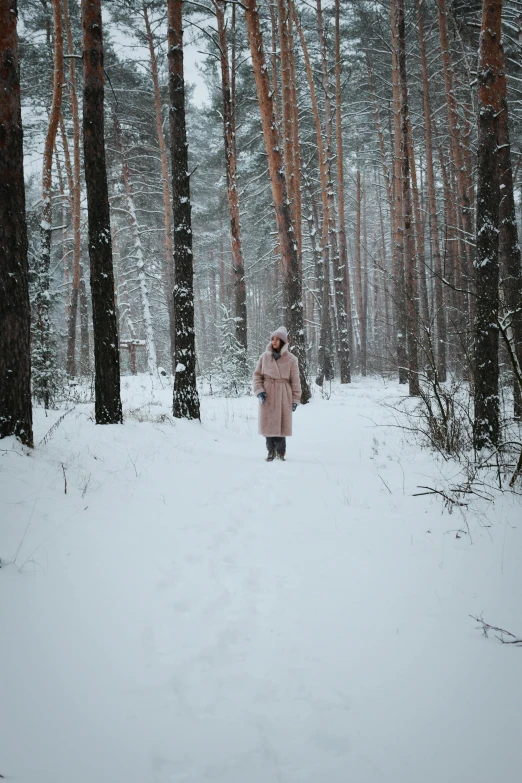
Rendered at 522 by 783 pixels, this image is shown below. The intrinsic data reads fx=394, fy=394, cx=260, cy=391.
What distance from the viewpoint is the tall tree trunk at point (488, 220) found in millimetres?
4816

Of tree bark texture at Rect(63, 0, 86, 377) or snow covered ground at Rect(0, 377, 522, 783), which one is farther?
tree bark texture at Rect(63, 0, 86, 377)

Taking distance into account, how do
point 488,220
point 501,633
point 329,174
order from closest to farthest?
point 501,633 < point 488,220 < point 329,174

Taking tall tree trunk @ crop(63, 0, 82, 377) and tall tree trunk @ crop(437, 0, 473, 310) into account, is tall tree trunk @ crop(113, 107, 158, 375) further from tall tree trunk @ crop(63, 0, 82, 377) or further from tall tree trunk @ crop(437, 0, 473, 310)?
tall tree trunk @ crop(437, 0, 473, 310)

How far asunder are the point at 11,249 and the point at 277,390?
3.70 meters

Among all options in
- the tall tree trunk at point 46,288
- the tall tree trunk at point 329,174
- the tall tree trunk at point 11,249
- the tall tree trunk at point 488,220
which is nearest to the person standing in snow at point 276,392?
the tall tree trunk at point 488,220

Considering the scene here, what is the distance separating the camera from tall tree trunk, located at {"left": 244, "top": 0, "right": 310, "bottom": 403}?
9023 millimetres

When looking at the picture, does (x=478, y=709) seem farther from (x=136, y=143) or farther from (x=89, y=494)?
(x=136, y=143)

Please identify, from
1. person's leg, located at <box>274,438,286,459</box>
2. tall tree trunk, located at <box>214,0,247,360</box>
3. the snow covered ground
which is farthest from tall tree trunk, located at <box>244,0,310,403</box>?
the snow covered ground

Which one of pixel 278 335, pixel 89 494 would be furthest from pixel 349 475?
pixel 89 494

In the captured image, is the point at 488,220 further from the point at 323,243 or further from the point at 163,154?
the point at 163,154

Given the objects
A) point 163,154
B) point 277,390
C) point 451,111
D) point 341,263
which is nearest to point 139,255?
point 163,154

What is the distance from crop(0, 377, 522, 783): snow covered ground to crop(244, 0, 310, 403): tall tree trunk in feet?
22.6

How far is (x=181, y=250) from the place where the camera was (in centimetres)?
747

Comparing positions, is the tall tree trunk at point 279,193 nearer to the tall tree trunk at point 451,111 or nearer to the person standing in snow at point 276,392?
the person standing in snow at point 276,392
